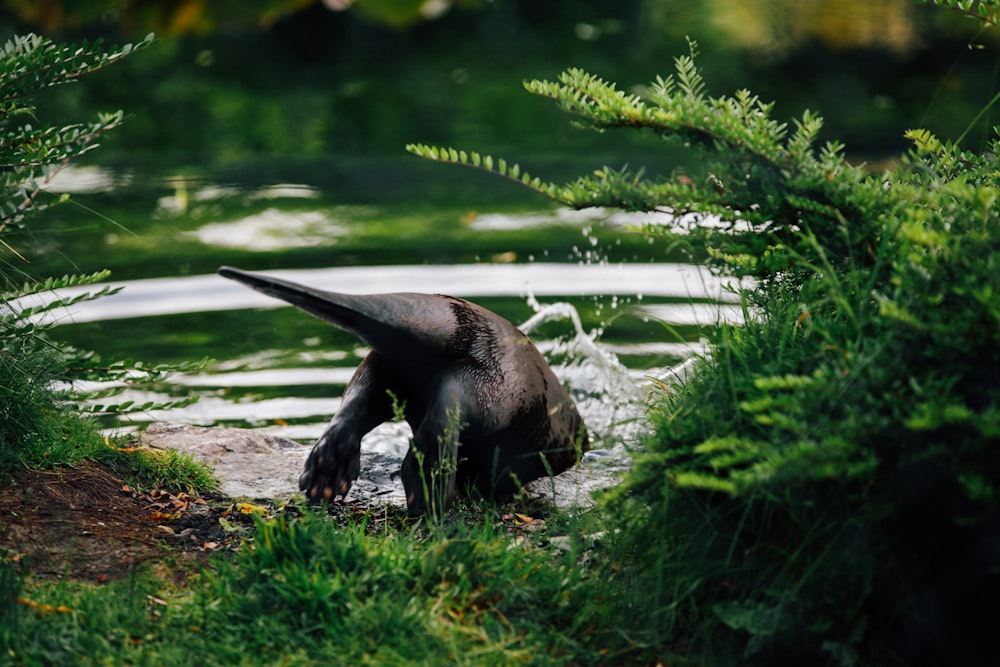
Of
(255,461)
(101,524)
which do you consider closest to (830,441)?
(101,524)

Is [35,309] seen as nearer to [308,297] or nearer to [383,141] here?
[308,297]

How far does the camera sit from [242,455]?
5082mm

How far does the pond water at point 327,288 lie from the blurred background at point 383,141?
29mm

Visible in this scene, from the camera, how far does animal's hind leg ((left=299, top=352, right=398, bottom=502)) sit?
4051mm

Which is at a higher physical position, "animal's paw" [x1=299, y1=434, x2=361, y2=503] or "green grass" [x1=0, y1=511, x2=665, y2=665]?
"animal's paw" [x1=299, y1=434, x2=361, y2=503]

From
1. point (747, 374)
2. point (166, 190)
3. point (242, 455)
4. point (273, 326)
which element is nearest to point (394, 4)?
point (166, 190)

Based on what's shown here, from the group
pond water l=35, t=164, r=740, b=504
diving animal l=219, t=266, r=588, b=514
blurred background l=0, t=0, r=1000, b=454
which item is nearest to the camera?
diving animal l=219, t=266, r=588, b=514

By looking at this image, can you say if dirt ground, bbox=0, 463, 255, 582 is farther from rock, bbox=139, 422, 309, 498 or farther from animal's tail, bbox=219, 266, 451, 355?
animal's tail, bbox=219, 266, 451, 355

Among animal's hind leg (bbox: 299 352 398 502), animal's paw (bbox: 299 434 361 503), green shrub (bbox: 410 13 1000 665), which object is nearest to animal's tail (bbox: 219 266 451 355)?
animal's hind leg (bbox: 299 352 398 502)

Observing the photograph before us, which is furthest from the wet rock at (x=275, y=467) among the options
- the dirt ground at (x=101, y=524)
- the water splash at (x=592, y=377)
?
the water splash at (x=592, y=377)

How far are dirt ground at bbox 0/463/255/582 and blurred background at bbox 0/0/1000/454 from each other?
52.9 inches

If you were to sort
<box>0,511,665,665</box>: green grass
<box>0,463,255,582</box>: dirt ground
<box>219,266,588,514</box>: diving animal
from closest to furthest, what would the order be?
<box>0,511,665,665</box>: green grass
<box>0,463,255,582</box>: dirt ground
<box>219,266,588,514</box>: diving animal

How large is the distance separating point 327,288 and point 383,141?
5.34 metres

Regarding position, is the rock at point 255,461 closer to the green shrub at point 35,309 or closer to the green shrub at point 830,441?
the green shrub at point 35,309
